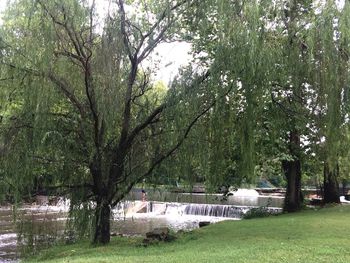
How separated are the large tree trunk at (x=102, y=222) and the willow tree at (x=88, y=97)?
0.02 metres

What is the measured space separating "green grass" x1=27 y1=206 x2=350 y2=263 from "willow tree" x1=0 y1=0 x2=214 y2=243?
1.21 metres

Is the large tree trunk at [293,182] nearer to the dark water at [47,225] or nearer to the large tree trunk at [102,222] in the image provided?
the dark water at [47,225]

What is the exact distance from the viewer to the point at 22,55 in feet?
32.3

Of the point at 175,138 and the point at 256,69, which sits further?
the point at 175,138

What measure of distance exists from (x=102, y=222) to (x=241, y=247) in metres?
3.77

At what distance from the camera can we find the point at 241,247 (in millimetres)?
9164

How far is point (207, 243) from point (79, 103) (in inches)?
171

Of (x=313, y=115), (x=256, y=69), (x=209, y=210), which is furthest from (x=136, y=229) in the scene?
(x=256, y=69)

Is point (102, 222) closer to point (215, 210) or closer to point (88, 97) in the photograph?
point (88, 97)

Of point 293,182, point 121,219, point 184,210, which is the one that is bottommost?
point 121,219

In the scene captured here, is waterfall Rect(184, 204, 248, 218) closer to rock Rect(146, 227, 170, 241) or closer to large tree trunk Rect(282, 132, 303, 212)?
large tree trunk Rect(282, 132, 303, 212)

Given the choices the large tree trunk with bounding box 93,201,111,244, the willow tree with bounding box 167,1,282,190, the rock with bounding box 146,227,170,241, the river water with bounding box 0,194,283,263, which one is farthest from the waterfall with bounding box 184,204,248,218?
the willow tree with bounding box 167,1,282,190

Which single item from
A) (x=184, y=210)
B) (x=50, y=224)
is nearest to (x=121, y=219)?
(x=50, y=224)

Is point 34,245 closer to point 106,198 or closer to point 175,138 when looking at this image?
point 106,198
